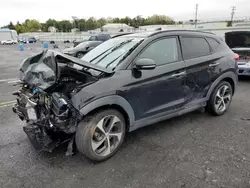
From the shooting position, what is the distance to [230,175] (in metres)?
2.34

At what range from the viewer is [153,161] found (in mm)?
2648

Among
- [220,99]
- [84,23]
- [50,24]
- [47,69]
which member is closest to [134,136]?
[47,69]

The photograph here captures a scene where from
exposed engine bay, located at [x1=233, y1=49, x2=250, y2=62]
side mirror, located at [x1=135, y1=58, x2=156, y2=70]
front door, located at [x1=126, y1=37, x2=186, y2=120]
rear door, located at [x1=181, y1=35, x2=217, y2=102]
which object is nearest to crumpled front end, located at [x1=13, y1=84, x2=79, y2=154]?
front door, located at [x1=126, y1=37, x2=186, y2=120]

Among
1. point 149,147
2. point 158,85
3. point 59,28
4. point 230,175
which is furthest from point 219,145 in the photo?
point 59,28

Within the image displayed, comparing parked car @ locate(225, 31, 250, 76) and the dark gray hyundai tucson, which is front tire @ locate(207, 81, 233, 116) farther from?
parked car @ locate(225, 31, 250, 76)

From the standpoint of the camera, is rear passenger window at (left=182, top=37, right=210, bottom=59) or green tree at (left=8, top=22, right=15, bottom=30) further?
green tree at (left=8, top=22, right=15, bottom=30)

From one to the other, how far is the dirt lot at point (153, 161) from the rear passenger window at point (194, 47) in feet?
4.30

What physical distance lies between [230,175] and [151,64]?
167 cm

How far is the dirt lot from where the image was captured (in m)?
2.29

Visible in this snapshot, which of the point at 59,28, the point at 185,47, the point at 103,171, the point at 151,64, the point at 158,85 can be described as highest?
the point at 59,28

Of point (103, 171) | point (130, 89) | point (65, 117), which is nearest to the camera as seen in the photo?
point (65, 117)

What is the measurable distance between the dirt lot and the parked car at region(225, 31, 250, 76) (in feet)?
11.3

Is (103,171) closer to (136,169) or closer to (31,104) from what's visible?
(136,169)

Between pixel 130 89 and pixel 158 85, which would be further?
pixel 158 85
